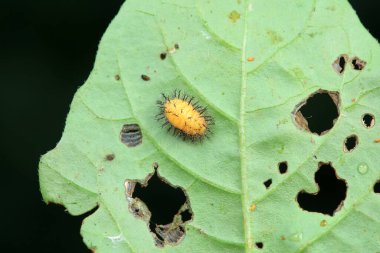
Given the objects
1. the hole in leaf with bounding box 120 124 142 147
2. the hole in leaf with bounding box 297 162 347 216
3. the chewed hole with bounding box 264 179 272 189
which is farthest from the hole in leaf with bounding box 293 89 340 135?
the hole in leaf with bounding box 120 124 142 147

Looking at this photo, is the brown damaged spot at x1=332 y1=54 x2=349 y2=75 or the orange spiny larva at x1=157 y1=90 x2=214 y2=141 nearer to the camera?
the brown damaged spot at x1=332 y1=54 x2=349 y2=75

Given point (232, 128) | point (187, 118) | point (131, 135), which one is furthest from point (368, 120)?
point (131, 135)

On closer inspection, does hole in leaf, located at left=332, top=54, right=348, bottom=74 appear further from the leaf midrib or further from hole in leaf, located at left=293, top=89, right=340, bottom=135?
the leaf midrib

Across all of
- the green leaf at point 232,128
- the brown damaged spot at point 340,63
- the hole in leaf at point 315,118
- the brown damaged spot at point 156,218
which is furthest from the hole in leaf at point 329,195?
the brown damaged spot at point 156,218

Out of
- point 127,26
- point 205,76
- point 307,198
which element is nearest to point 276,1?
point 205,76

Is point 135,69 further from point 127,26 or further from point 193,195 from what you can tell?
point 193,195

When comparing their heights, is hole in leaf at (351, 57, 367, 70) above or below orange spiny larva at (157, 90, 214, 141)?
above

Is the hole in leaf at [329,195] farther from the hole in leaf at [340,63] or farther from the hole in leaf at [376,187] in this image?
the hole in leaf at [340,63]
